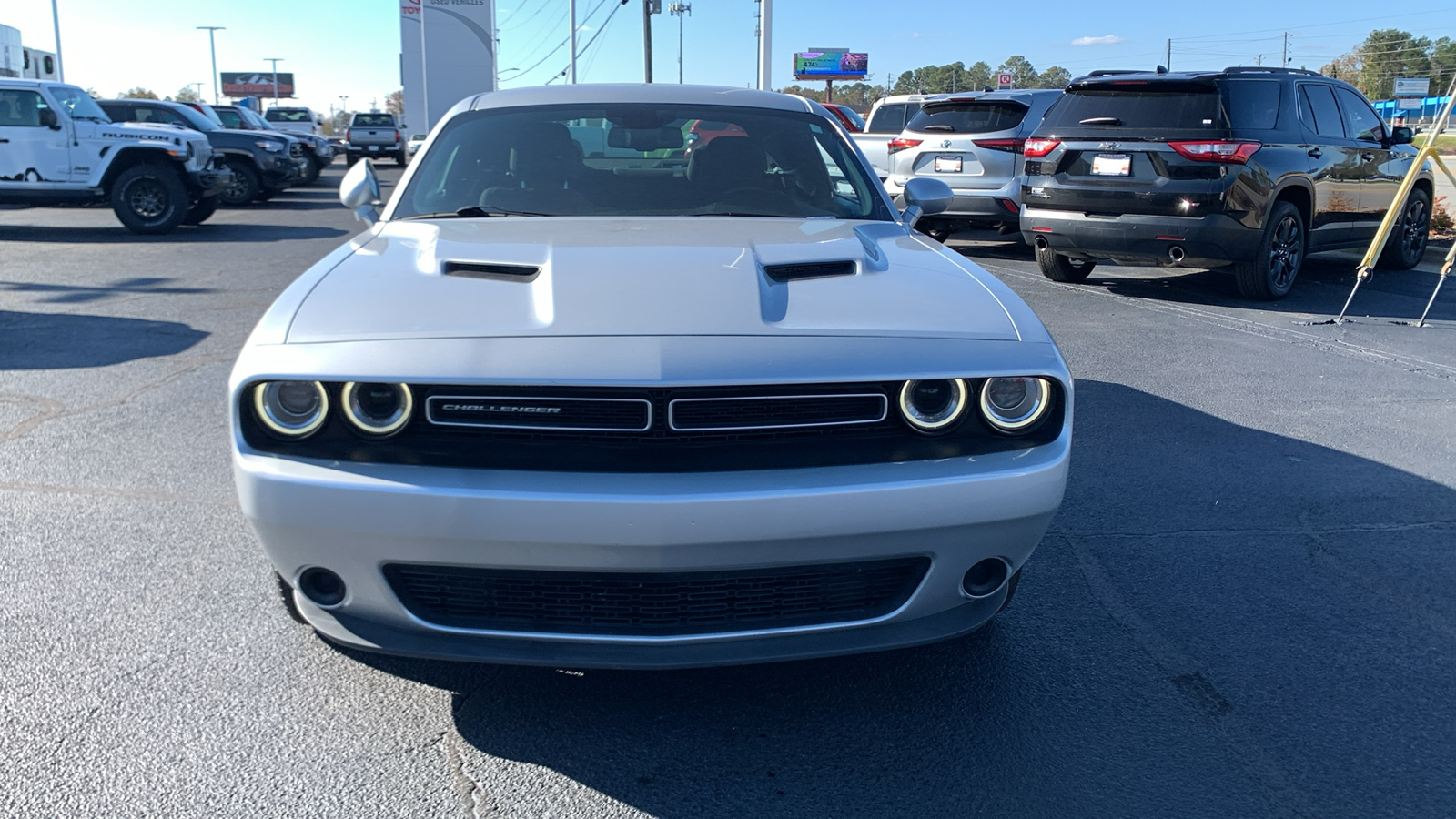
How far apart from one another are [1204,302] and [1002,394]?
293 inches

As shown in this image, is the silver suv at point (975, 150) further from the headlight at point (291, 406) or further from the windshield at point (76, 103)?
the windshield at point (76, 103)

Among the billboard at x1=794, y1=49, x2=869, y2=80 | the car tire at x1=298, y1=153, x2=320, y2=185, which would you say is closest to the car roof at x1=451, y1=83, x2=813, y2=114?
the car tire at x1=298, y1=153, x2=320, y2=185

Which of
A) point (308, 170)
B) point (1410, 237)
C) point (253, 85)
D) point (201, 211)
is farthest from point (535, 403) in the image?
point (253, 85)

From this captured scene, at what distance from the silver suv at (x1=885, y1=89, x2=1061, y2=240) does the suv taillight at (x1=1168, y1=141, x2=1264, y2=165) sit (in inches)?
99.7

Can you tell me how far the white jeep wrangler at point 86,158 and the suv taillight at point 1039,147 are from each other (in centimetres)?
1018

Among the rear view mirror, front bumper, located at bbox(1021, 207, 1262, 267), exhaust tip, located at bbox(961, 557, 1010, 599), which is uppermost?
the rear view mirror

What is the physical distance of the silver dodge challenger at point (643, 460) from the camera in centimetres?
220

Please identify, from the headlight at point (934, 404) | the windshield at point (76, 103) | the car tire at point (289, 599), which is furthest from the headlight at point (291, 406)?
the windshield at point (76, 103)

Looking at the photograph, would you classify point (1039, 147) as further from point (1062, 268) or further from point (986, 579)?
point (986, 579)

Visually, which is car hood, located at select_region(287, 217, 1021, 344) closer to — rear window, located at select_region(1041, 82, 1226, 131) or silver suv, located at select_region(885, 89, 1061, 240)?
rear window, located at select_region(1041, 82, 1226, 131)

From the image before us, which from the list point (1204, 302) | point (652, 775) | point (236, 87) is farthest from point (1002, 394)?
point (236, 87)

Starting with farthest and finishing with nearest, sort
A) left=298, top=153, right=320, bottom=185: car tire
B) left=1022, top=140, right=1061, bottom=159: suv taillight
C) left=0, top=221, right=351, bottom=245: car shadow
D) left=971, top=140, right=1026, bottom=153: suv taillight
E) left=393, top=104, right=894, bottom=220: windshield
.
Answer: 1. left=298, top=153, right=320, bottom=185: car tire
2. left=0, top=221, right=351, bottom=245: car shadow
3. left=971, top=140, right=1026, bottom=153: suv taillight
4. left=1022, top=140, right=1061, bottom=159: suv taillight
5. left=393, top=104, right=894, bottom=220: windshield

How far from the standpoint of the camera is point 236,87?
105625 millimetres

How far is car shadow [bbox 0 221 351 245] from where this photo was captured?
13.2 m
